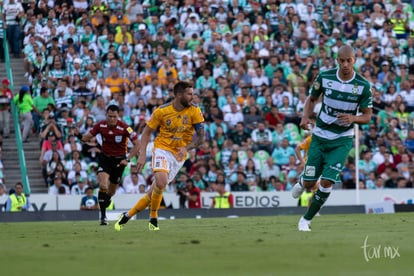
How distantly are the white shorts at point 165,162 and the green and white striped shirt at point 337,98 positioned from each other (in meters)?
2.70

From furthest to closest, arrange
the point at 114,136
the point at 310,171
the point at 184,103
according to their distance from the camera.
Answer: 1. the point at 114,136
2. the point at 184,103
3. the point at 310,171

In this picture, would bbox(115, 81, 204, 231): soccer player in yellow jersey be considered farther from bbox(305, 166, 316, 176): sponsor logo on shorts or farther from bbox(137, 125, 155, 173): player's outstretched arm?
bbox(305, 166, 316, 176): sponsor logo on shorts

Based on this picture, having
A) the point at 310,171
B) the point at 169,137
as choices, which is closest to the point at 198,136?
the point at 169,137

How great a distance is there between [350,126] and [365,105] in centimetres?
40

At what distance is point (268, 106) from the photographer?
31828 mm

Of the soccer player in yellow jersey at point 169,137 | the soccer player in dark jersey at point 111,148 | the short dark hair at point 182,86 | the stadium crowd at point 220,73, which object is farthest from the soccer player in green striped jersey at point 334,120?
the stadium crowd at point 220,73

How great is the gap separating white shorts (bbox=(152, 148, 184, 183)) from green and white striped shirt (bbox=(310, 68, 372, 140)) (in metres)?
2.70

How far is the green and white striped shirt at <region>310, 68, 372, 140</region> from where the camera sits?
15461 millimetres

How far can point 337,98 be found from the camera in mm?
15500

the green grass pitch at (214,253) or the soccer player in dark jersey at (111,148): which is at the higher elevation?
the green grass pitch at (214,253)

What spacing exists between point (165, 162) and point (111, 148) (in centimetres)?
526

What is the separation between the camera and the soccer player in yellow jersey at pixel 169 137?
16.8 metres

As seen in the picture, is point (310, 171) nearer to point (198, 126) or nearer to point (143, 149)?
point (198, 126)

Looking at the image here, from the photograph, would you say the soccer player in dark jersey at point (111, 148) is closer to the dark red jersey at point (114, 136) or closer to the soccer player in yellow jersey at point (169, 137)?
the dark red jersey at point (114, 136)
